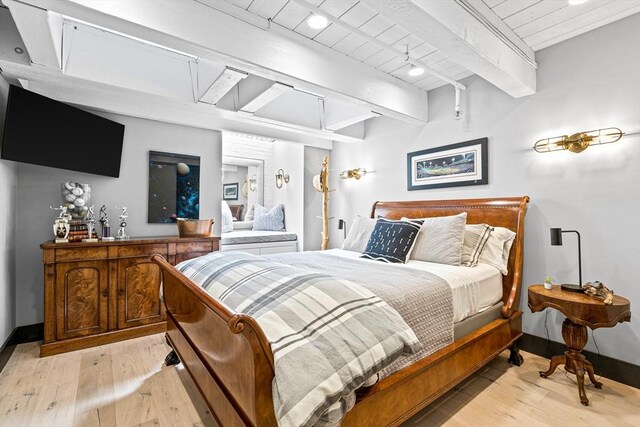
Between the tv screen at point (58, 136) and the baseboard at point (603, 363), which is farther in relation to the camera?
the tv screen at point (58, 136)

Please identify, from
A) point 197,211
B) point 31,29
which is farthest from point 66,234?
point 31,29

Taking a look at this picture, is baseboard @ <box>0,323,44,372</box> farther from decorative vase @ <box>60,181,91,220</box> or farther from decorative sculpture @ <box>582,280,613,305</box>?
decorative sculpture @ <box>582,280,613,305</box>

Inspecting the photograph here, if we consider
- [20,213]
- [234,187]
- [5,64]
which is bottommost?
[20,213]

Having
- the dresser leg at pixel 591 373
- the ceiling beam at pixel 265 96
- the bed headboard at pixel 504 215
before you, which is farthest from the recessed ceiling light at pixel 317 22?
the dresser leg at pixel 591 373

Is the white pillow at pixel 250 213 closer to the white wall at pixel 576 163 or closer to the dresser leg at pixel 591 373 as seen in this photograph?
the white wall at pixel 576 163

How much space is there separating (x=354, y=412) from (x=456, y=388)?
1.25 metres

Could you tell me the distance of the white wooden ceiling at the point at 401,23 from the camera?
2098 mm

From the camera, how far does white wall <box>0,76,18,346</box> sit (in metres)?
2.44

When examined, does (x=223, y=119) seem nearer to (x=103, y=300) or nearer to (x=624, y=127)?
(x=103, y=300)

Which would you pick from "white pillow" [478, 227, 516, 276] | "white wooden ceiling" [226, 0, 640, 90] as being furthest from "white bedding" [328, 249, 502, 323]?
"white wooden ceiling" [226, 0, 640, 90]

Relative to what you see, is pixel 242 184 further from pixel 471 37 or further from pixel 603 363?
pixel 603 363

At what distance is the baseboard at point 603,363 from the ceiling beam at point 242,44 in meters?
2.68

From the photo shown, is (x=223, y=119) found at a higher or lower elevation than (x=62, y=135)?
higher

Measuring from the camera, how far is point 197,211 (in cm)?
388
